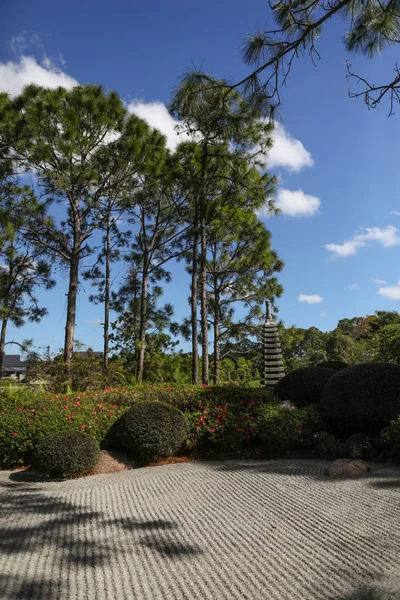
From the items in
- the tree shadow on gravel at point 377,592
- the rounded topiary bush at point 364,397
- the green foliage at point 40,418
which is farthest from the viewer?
the rounded topiary bush at point 364,397

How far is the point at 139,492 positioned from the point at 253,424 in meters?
2.76

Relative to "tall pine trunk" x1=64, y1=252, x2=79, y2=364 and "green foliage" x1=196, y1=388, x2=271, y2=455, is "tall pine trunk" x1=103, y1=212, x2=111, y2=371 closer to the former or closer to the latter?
"tall pine trunk" x1=64, y1=252, x2=79, y2=364

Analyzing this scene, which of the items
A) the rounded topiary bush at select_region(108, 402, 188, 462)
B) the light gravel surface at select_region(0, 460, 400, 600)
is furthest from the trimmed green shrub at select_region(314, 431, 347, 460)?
the rounded topiary bush at select_region(108, 402, 188, 462)

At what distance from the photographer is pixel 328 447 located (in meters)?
7.25

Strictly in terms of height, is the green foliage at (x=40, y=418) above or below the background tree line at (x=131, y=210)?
below

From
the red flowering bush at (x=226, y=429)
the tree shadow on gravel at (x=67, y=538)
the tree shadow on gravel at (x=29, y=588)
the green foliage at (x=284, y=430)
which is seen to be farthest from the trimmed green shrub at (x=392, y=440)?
the tree shadow on gravel at (x=29, y=588)

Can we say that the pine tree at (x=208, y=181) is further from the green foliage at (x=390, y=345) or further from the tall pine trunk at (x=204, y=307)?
the green foliage at (x=390, y=345)

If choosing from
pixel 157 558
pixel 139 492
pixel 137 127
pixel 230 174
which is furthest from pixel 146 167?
pixel 157 558

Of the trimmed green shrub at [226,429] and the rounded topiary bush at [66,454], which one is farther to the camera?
the trimmed green shrub at [226,429]

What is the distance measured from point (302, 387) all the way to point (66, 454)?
5.20m

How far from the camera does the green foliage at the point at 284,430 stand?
7.44m

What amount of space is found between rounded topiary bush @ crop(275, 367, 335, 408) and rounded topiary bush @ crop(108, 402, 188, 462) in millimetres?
3191

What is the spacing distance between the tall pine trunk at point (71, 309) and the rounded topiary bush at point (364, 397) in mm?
7897

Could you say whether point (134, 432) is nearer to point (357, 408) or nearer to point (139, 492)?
point (139, 492)
